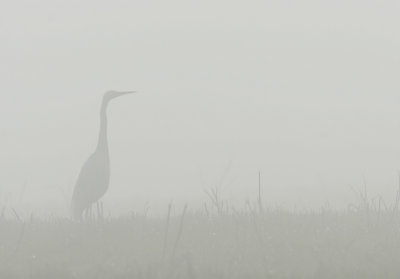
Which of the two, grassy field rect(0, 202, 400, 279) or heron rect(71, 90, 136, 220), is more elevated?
heron rect(71, 90, 136, 220)

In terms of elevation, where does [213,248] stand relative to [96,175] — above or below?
below

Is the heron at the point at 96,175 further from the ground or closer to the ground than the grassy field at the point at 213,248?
further from the ground

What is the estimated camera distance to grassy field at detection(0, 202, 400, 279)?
7.43 metres

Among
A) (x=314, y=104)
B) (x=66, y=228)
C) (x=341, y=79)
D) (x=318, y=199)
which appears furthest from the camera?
(x=341, y=79)

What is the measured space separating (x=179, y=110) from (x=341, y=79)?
Result: 3592 cm

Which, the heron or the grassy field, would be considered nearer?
the grassy field

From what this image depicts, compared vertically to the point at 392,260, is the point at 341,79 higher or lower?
higher

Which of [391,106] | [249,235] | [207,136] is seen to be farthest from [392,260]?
[391,106]

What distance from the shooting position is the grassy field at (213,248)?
7.43m

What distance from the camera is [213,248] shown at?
341 inches

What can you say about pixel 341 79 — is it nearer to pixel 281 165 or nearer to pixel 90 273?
pixel 281 165

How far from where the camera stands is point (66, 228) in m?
10.8

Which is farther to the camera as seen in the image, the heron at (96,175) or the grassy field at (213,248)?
the heron at (96,175)

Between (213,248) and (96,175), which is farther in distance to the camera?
(96,175)
